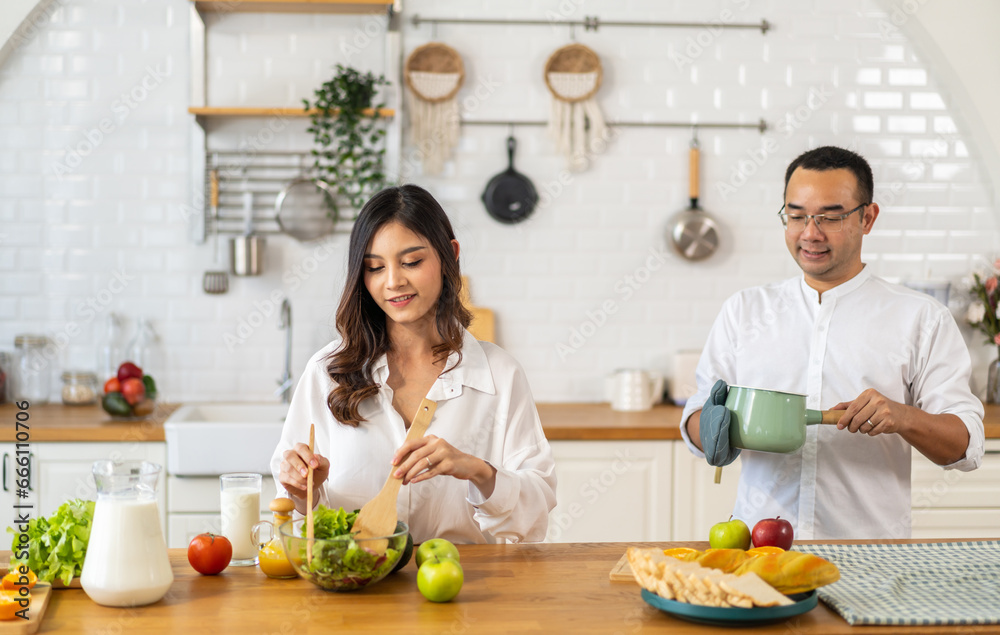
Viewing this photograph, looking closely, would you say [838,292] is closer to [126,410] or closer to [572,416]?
[572,416]

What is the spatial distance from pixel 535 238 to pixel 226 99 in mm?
1425

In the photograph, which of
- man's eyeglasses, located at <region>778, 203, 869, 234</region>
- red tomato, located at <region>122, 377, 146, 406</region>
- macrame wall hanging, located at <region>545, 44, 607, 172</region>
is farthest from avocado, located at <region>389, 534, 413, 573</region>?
macrame wall hanging, located at <region>545, 44, 607, 172</region>

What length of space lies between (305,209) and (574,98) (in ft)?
4.03

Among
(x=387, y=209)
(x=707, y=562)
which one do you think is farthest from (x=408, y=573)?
(x=387, y=209)

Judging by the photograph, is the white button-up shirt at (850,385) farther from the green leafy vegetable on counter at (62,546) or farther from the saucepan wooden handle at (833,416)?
the green leafy vegetable on counter at (62,546)

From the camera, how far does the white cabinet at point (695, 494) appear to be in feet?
10.7

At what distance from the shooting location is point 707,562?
149 centimetres

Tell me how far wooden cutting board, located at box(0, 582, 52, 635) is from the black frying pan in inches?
101

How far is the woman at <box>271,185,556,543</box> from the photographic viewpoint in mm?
1845

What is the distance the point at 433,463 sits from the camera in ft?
5.31

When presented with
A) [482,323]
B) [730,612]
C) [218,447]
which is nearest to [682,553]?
[730,612]

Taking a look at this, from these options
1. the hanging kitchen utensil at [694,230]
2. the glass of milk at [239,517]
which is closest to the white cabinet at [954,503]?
the hanging kitchen utensil at [694,230]

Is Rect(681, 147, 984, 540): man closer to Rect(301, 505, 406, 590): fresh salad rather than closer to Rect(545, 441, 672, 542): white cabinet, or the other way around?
Rect(301, 505, 406, 590): fresh salad

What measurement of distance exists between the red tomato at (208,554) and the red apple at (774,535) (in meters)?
0.99
